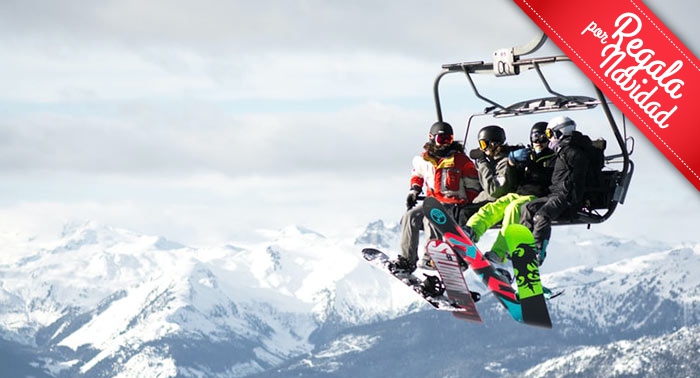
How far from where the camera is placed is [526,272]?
21062 millimetres

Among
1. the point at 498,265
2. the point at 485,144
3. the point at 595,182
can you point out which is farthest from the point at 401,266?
the point at 595,182

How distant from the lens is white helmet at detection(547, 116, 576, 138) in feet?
70.2

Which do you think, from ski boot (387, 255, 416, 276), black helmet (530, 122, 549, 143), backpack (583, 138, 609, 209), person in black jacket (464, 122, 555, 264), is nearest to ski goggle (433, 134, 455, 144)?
person in black jacket (464, 122, 555, 264)

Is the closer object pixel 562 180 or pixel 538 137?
pixel 562 180

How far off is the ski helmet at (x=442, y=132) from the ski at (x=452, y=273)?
190cm

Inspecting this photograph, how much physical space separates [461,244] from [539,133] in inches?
91.5

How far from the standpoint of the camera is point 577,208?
70.0ft

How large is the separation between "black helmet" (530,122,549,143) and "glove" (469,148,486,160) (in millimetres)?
895

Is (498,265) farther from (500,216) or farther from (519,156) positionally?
(519,156)

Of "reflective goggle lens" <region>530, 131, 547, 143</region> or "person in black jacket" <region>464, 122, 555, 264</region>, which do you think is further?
"reflective goggle lens" <region>530, 131, 547, 143</region>

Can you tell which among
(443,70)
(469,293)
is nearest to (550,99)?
(443,70)

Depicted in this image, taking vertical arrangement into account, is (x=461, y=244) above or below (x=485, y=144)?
below

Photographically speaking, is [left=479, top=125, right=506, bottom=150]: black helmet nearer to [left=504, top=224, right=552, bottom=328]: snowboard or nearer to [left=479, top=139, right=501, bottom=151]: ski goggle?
[left=479, top=139, right=501, bottom=151]: ski goggle

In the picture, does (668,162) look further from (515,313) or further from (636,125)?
(515,313)
